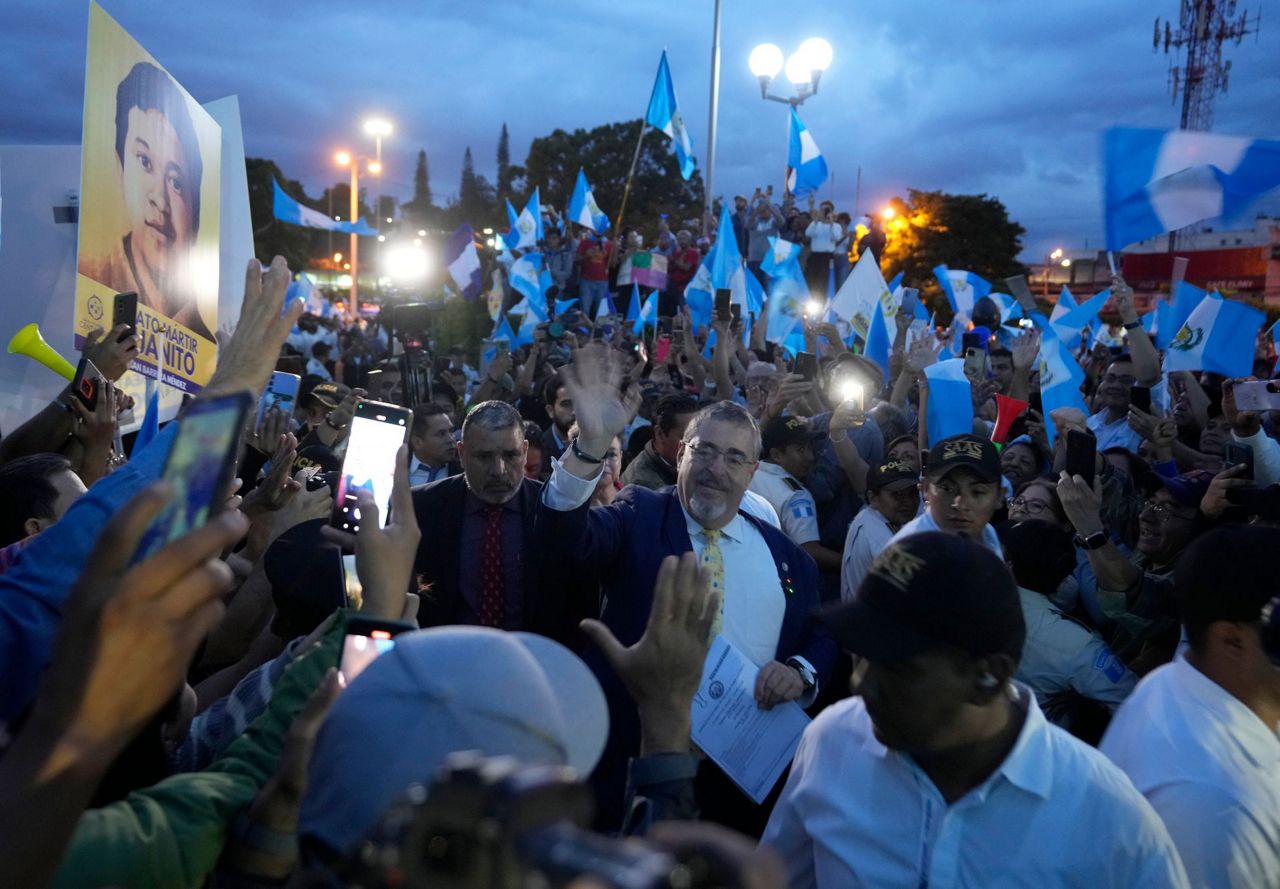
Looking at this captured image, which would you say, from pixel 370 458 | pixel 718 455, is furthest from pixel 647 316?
pixel 370 458

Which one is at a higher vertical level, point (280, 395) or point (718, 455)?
point (280, 395)

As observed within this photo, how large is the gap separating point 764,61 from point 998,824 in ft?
48.5

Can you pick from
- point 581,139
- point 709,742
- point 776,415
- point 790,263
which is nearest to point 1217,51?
point 581,139

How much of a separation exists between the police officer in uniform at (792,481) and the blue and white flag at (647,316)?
26.4ft

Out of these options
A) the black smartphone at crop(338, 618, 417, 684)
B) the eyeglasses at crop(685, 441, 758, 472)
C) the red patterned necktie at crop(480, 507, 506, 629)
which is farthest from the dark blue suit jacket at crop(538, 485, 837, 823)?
the black smartphone at crop(338, 618, 417, 684)

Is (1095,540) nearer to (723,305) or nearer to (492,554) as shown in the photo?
(492,554)

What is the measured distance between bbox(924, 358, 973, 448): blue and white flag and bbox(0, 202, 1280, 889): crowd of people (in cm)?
86

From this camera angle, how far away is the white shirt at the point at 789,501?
16.6 feet

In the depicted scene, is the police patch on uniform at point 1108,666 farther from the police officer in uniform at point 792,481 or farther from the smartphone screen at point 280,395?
the smartphone screen at point 280,395

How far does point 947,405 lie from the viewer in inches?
226

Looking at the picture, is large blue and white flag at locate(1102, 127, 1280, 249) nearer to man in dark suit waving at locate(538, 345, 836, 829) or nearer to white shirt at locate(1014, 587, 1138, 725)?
white shirt at locate(1014, 587, 1138, 725)

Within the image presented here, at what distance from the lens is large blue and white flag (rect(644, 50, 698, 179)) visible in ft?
47.1

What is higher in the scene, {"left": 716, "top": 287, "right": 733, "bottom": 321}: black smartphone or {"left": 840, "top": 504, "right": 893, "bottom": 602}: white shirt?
{"left": 716, "top": 287, "right": 733, "bottom": 321}: black smartphone

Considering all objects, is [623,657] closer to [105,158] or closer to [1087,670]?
[1087,670]
